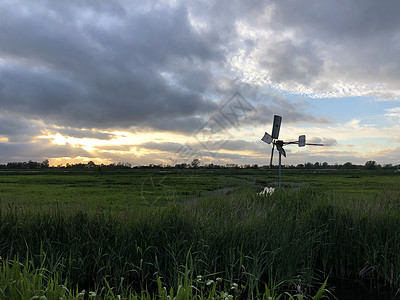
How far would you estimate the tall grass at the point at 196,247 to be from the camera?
586cm

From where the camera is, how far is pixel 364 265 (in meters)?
6.95

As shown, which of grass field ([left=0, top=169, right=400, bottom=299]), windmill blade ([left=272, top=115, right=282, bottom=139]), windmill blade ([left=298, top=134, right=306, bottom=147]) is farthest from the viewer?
windmill blade ([left=298, top=134, right=306, bottom=147])

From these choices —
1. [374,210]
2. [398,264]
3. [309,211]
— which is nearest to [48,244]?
[309,211]

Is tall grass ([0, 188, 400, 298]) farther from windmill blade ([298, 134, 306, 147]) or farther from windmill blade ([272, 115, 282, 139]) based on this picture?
windmill blade ([298, 134, 306, 147])

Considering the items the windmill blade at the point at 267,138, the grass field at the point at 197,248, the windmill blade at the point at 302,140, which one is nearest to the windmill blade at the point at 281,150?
the windmill blade at the point at 267,138

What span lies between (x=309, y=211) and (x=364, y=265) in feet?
6.54

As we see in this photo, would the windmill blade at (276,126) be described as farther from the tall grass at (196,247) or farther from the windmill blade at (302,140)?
the tall grass at (196,247)

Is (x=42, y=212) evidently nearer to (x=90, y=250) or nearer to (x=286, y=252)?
(x=90, y=250)

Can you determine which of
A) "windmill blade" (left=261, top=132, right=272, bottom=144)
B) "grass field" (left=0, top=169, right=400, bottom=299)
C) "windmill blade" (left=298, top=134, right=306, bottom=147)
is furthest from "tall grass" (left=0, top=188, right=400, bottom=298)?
"windmill blade" (left=298, top=134, right=306, bottom=147)

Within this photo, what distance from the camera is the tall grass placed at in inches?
231

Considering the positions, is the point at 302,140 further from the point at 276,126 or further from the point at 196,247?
A: the point at 196,247

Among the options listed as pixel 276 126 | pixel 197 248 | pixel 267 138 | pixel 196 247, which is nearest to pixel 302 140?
pixel 276 126

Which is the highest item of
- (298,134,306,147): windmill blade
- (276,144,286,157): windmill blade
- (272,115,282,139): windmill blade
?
(272,115,282,139): windmill blade

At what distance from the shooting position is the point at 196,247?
6.16 m
